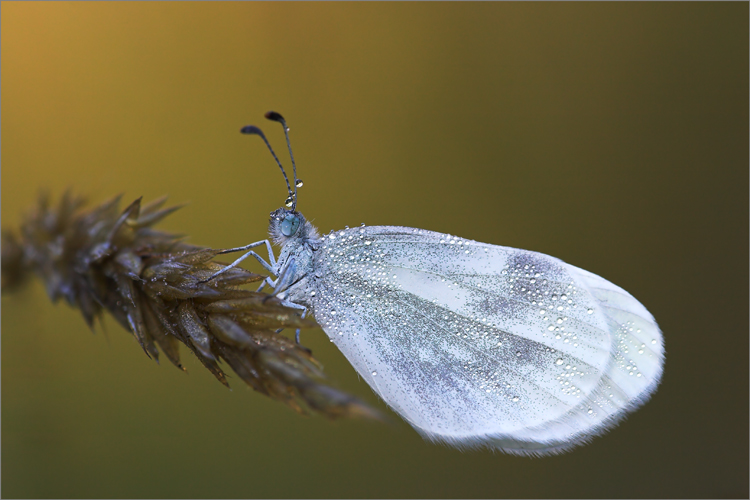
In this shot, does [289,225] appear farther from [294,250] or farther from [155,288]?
[155,288]

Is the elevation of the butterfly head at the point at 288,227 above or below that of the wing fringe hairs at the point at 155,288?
above

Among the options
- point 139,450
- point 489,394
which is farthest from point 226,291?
point 139,450

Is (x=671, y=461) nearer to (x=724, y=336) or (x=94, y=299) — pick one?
(x=724, y=336)

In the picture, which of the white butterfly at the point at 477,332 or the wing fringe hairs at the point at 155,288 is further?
the white butterfly at the point at 477,332

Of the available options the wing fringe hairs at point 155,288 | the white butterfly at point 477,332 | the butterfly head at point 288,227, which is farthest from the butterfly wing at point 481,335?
the wing fringe hairs at point 155,288

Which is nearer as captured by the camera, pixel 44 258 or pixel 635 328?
pixel 44 258

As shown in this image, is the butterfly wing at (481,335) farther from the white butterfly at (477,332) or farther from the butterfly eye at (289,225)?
the butterfly eye at (289,225)
